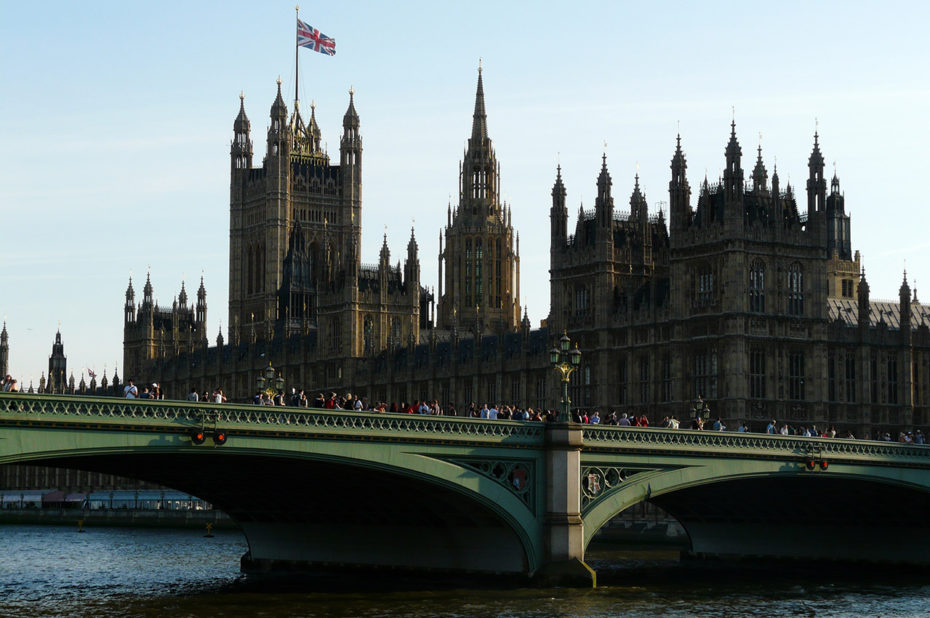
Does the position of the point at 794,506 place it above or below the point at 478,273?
below

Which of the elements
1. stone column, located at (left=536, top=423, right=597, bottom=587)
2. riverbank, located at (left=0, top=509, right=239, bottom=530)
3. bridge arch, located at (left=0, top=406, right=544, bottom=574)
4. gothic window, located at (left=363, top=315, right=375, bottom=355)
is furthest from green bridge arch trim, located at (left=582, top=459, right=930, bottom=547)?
gothic window, located at (left=363, top=315, right=375, bottom=355)

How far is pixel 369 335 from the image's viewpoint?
14038cm

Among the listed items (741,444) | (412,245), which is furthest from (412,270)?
(741,444)

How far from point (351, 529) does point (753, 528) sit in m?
20.2

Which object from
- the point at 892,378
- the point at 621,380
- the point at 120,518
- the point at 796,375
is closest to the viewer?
the point at 796,375

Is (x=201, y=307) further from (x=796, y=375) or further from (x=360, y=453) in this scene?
(x=360, y=453)

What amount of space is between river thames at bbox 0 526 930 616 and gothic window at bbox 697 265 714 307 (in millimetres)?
15673

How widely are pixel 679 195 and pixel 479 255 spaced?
249 feet

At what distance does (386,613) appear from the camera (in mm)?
53906

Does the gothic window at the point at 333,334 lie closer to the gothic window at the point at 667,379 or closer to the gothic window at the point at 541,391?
the gothic window at the point at 541,391

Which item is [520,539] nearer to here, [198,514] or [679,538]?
[679,538]

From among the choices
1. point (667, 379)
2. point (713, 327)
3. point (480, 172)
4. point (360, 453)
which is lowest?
point (360, 453)

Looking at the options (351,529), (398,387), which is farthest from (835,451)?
(398,387)

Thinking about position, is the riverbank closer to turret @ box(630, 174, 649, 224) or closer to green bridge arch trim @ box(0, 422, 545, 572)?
turret @ box(630, 174, 649, 224)
